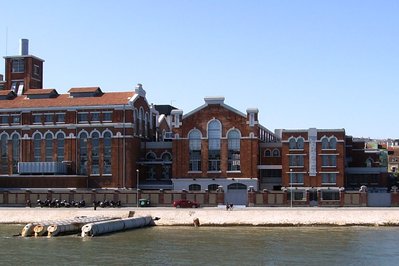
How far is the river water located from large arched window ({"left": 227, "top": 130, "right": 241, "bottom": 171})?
30.7 m

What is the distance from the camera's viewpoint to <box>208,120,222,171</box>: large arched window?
4220 inches

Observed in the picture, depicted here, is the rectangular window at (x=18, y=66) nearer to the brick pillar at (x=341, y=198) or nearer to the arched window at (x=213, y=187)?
the arched window at (x=213, y=187)

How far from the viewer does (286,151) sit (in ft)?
340

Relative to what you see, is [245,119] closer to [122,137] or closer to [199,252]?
[122,137]

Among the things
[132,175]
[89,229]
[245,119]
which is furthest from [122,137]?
[89,229]

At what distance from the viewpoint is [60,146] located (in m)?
112

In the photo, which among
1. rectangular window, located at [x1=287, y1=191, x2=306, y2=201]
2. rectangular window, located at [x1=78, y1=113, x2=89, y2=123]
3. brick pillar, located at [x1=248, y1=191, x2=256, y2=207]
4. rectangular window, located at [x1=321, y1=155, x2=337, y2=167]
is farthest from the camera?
rectangular window, located at [x1=78, y1=113, x2=89, y2=123]

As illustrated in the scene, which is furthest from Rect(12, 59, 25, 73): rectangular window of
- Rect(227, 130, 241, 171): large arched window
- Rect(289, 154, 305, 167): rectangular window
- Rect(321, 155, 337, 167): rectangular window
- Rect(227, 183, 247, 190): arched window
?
Answer: Rect(321, 155, 337, 167): rectangular window

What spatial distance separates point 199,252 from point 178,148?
52.6 metres

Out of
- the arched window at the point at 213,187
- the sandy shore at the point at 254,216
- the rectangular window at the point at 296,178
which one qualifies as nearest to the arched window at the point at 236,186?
the arched window at the point at 213,187

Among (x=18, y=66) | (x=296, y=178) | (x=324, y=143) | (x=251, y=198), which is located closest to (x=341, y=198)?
(x=296, y=178)

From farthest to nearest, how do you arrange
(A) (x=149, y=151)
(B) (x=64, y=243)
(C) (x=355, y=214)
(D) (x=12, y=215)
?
(A) (x=149, y=151), (D) (x=12, y=215), (C) (x=355, y=214), (B) (x=64, y=243)

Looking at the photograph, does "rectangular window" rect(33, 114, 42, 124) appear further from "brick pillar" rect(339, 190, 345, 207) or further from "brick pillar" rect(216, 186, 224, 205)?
"brick pillar" rect(339, 190, 345, 207)

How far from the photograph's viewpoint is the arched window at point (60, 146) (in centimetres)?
11138
